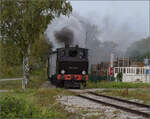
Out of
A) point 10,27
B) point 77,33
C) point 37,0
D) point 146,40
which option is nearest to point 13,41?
point 10,27

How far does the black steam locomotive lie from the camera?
20250 mm

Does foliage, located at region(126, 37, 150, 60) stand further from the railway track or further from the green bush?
the green bush

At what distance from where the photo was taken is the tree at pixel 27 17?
56.9 feet

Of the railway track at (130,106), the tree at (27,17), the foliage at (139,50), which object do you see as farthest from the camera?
the foliage at (139,50)

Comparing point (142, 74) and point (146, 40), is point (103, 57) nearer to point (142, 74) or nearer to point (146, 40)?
point (146, 40)

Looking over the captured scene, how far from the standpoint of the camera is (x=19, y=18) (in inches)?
706

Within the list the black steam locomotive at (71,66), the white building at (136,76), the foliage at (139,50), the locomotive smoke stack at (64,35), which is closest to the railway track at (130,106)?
the black steam locomotive at (71,66)

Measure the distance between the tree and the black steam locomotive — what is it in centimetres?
271

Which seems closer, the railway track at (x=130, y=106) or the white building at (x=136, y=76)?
the railway track at (x=130, y=106)

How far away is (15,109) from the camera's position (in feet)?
24.2

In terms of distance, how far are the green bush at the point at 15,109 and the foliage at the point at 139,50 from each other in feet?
118

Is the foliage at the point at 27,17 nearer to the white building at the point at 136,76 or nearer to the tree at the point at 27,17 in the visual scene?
the tree at the point at 27,17

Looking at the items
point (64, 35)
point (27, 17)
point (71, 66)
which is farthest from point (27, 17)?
point (64, 35)

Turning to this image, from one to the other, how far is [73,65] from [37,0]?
19.2 feet
